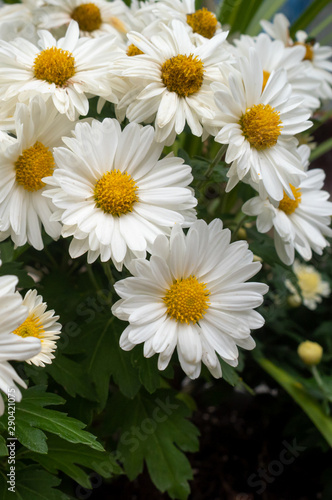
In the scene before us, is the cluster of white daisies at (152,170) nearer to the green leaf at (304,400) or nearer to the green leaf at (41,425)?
the green leaf at (41,425)

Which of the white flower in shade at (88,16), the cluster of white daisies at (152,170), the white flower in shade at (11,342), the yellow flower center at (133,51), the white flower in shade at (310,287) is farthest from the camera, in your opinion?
the white flower in shade at (310,287)

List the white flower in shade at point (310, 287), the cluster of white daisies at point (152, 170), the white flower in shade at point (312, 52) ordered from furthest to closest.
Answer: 1. the white flower in shade at point (310, 287)
2. the white flower in shade at point (312, 52)
3. the cluster of white daisies at point (152, 170)

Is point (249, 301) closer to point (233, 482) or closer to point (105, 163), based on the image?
point (105, 163)

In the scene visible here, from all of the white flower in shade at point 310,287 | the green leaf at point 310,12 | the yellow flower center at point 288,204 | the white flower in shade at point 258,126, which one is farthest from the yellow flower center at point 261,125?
the green leaf at point 310,12

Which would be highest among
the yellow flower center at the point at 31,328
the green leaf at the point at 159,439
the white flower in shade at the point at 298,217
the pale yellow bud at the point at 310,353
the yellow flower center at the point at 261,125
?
the yellow flower center at the point at 261,125

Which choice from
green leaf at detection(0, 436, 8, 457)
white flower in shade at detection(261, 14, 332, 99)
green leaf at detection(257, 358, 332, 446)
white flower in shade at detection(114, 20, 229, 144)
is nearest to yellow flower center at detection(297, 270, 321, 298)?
green leaf at detection(257, 358, 332, 446)

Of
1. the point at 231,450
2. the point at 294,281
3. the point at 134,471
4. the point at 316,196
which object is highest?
the point at 316,196

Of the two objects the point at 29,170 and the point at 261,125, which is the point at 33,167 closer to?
the point at 29,170

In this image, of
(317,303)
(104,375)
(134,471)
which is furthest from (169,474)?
(317,303)
